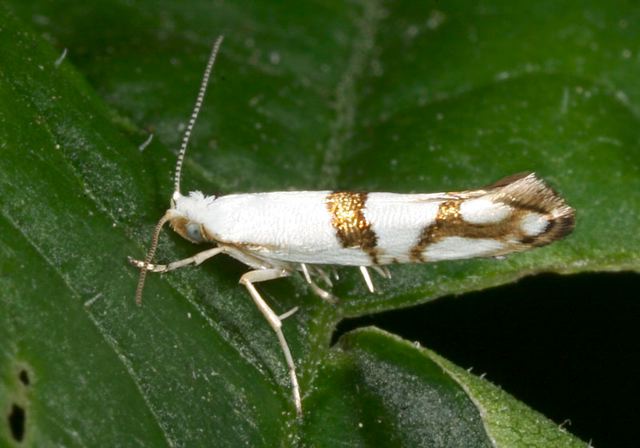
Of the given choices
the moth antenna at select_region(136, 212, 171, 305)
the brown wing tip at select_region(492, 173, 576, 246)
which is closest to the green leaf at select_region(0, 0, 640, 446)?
the moth antenna at select_region(136, 212, 171, 305)

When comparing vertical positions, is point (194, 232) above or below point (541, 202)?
above

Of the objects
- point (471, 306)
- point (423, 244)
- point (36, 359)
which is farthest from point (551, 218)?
point (36, 359)

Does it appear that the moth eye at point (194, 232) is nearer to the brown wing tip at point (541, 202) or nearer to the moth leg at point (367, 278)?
the moth leg at point (367, 278)

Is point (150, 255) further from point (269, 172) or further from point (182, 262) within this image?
point (269, 172)

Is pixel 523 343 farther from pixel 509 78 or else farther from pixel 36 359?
pixel 36 359

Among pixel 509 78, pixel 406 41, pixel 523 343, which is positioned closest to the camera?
pixel 523 343

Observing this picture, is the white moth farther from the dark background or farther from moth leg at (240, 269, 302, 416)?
the dark background

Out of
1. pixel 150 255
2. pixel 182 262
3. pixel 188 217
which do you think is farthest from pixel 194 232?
pixel 150 255
